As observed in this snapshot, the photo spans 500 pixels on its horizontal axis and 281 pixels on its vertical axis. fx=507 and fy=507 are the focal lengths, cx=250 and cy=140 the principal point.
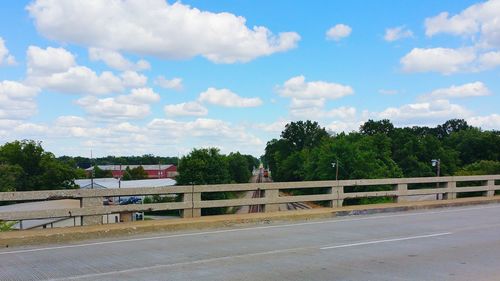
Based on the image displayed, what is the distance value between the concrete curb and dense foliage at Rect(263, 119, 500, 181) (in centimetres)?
4526

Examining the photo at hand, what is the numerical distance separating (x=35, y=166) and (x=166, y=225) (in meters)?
94.5

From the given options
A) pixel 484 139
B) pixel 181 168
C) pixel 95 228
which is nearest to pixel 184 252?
pixel 95 228

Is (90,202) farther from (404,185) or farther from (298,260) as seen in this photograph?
(404,185)

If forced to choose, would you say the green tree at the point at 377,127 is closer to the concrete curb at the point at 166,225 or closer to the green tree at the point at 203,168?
the green tree at the point at 203,168

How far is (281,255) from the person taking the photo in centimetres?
927

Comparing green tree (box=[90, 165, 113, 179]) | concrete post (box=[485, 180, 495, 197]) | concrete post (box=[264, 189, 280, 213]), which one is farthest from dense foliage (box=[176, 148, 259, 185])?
green tree (box=[90, 165, 113, 179])

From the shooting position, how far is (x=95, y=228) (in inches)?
464

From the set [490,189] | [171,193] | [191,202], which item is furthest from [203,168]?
[171,193]

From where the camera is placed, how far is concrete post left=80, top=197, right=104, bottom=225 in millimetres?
12062

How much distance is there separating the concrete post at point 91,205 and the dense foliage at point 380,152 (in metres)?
52.5

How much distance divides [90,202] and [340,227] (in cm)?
640

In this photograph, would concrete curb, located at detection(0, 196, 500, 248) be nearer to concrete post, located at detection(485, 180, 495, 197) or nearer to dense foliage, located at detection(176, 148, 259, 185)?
concrete post, located at detection(485, 180, 495, 197)

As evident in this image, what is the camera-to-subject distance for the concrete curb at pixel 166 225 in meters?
10.8

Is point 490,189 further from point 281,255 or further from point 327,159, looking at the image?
point 327,159
